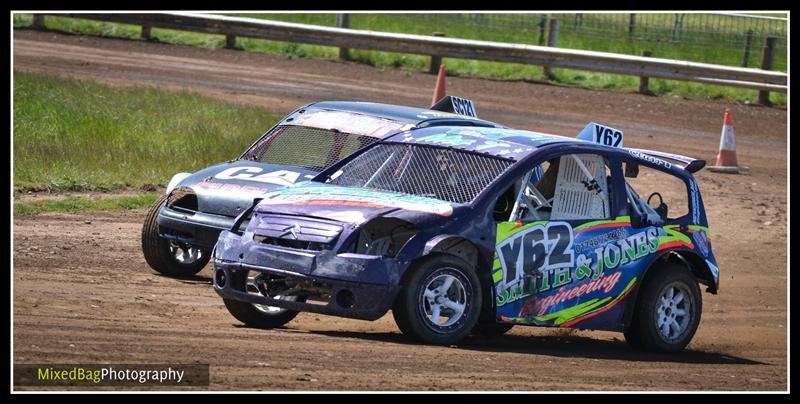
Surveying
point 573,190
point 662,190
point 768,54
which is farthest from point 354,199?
point 768,54

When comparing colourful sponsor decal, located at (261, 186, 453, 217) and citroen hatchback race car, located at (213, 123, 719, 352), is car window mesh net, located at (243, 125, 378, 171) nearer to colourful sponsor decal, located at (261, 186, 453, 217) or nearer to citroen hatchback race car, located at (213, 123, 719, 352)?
citroen hatchback race car, located at (213, 123, 719, 352)

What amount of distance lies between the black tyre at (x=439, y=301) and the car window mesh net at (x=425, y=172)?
621mm

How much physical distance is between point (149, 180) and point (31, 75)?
706cm

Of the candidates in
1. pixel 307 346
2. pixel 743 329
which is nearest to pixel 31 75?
pixel 743 329

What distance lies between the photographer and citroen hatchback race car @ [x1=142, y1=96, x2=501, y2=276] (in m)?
12.4

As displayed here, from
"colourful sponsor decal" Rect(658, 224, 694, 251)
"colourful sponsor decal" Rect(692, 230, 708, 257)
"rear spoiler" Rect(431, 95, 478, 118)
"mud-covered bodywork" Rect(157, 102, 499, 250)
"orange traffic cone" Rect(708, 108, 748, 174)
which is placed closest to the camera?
"colourful sponsor decal" Rect(658, 224, 694, 251)

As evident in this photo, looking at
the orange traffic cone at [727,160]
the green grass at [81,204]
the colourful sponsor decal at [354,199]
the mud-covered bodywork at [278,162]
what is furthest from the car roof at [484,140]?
the orange traffic cone at [727,160]

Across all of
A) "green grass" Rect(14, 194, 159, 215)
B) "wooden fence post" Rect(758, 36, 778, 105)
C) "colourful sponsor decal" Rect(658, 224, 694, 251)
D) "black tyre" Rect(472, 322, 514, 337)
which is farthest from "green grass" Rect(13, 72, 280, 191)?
"wooden fence post" Rect(758, 36, 778, 105)

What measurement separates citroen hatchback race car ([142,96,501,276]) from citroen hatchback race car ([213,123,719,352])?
175 centimetres

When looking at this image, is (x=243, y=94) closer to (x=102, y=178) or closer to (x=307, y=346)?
(x=102, y=178)

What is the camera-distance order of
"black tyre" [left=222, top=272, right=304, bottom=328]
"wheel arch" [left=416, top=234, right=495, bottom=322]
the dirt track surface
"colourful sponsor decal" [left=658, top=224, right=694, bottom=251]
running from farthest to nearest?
1. "colourful sponsor decal" [left=658, top=224, right=694, bottom=251]
2. "black tyre" [left=222, top=272, right=304, bottom=328]
3. "wheel arch" [left=416, top=234, right=495, bottom=322]
4. the dirt track surface

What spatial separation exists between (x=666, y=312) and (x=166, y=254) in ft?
14.6

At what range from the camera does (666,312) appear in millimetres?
11156

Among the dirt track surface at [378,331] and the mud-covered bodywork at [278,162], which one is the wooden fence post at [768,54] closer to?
the dirt track surface at [378,331]
